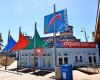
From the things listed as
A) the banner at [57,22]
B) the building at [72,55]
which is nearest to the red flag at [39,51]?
the building at [72,55]

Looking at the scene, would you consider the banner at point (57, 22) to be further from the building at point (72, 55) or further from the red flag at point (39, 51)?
the building at point (72, 55)

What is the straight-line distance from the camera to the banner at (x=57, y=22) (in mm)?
19620

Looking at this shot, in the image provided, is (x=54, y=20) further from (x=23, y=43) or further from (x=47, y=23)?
(x=23, y=43)

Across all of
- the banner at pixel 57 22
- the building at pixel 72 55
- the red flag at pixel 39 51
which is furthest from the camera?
the building at pixel 72 55

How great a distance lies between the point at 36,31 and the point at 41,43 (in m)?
2.04

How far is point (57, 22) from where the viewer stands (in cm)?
2067

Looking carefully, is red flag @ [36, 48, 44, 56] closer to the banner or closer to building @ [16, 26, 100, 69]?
building @ [16, 26, 100, 69]

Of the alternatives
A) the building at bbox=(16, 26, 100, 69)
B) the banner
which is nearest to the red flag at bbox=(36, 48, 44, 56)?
the building at bbox=(16, 26, 100, 69)

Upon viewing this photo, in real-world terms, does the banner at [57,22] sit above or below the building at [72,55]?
above

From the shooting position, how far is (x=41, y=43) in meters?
28.2

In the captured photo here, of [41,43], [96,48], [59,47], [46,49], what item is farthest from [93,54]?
[41,43]

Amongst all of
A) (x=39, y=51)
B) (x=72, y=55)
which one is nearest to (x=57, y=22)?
(x=39, y=51)

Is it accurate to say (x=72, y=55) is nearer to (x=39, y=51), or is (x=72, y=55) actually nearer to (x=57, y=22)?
(x=39, y=51)

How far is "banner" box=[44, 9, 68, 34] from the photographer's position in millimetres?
19620
